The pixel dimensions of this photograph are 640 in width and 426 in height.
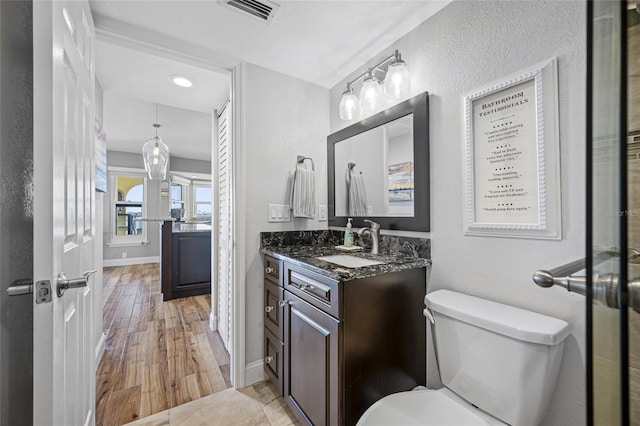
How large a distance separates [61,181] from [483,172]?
4.94 feet

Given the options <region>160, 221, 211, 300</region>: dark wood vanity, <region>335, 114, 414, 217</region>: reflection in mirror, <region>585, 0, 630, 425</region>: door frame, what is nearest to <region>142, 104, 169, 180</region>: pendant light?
<region>160, 221, 211, 300</region>: dark wood vanity

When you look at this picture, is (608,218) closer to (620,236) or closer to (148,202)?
(620,236)

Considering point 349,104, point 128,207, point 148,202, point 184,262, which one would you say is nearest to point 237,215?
point 349,104

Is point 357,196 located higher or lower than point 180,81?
lower

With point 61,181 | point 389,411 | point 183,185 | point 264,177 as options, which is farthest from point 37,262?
point 183,185

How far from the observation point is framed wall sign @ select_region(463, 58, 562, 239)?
962 millimetres

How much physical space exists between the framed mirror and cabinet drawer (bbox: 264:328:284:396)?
3.01ft

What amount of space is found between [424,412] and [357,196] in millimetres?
1258

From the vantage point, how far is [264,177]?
1.86m

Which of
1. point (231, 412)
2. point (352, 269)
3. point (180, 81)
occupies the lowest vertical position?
point (231, 412)

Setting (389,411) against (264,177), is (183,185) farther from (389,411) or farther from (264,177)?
(389,411)

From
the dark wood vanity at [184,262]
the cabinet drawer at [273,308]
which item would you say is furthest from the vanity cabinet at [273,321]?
the dark wood vanity at [184,262]

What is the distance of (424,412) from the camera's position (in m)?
0.93

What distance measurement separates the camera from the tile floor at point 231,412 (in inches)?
A: 56.1
